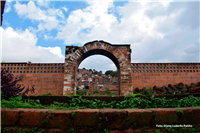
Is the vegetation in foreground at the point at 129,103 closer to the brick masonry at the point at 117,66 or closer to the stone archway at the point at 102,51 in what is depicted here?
the stone archway at the point at 102,51

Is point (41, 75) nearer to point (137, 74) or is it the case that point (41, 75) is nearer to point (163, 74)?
point (137, 74)

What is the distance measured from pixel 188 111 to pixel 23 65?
752 cm

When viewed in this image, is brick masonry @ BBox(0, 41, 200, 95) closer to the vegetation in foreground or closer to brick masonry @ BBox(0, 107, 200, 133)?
the vegetation in foreground

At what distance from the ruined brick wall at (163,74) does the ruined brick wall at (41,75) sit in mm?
4083

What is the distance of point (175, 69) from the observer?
23.0 ft

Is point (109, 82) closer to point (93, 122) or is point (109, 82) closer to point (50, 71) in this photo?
point (50, 71)

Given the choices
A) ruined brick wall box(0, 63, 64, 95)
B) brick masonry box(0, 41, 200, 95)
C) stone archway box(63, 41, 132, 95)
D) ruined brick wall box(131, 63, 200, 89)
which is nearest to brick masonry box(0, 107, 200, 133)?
stone archway box(63, 41, 132, 95)

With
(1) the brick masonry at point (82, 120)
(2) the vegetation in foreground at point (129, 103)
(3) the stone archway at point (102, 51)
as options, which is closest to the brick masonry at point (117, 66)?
(3) the stone archway at point (102, 51)

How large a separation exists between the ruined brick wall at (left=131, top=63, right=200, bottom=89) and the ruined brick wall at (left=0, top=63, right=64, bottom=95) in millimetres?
4083

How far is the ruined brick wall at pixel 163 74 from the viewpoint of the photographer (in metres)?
6.88

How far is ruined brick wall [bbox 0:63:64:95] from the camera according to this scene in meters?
6.71

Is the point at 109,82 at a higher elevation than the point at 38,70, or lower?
lower

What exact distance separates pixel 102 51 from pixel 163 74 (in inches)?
142

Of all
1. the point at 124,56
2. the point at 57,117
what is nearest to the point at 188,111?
the point at 57,117
